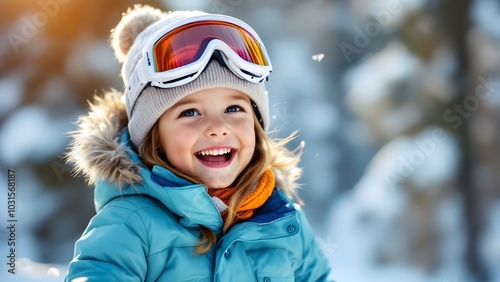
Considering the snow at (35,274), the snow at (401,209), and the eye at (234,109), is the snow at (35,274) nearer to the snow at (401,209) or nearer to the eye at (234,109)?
the eye at (234,109)

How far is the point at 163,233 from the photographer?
71.2 inches

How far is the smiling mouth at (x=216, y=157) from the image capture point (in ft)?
6.41

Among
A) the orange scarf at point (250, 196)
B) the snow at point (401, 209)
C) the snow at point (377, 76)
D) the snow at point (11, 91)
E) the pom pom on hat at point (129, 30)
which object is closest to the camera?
the orange scarf at point (250, 196)

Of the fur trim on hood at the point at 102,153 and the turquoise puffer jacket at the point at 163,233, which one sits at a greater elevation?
the fur trim on hood at the point at 102,153

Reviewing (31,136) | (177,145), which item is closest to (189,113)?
(177,145)

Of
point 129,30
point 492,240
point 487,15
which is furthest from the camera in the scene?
point 487,15

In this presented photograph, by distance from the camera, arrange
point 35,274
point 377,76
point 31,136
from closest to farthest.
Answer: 1. point 35,274
2. point 31,136
3. point 377,76

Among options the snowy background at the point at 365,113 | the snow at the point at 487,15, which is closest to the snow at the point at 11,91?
the snowy background at the point at 365,113

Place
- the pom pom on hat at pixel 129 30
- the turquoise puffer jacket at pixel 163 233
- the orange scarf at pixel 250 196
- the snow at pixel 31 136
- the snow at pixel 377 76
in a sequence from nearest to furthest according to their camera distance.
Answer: the turquoise puffer jacket at pixel 163 233 → the orange scarf at pixel 250 196 → the pom pom on hat at pixel 129 30 → the snow at pixel 31 136 → the snow at pixel 377 76

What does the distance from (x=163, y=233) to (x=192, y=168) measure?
266mm

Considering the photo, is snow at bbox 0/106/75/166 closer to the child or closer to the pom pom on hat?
the pom pom on hat

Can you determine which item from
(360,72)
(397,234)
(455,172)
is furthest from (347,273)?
(360,72)

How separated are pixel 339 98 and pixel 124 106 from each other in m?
5.18

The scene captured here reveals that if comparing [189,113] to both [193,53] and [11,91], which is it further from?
[11,91]
